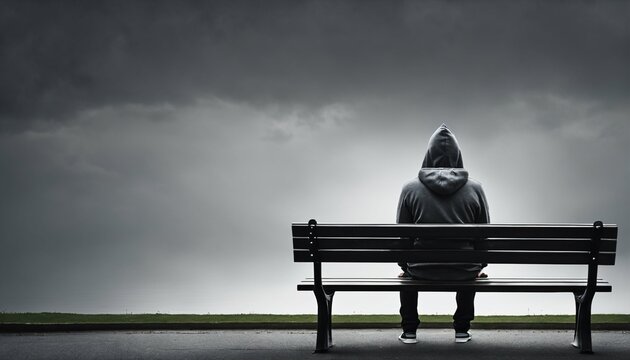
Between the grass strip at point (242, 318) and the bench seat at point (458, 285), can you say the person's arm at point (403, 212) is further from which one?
the grass strip at point (242, 318)

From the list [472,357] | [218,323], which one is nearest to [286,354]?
[472,357]

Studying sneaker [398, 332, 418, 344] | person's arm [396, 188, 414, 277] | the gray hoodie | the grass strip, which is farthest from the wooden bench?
the grass strip

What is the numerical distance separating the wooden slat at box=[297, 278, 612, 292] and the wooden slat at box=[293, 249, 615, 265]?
0.65 feet

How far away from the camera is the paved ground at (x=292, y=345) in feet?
21.2

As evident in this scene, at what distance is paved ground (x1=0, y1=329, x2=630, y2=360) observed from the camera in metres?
6.46

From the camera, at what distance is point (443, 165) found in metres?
7.49

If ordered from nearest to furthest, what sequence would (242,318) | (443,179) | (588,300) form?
(588,300) → (443,179) → (242,318)

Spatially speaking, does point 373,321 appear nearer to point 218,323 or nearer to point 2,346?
point 218,323

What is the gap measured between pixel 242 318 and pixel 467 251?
3620mm

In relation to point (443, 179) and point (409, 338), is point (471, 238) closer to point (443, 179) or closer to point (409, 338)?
point (443, 179)

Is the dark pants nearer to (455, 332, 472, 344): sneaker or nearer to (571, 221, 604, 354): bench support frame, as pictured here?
(455, 332, 472, 344): sneaker

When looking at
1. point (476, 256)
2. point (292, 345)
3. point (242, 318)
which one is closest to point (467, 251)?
point (476, 256)

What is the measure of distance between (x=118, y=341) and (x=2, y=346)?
1074mm

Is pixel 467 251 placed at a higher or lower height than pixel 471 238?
lower
